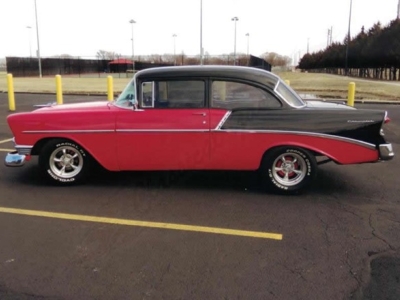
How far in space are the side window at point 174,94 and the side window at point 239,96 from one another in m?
0.19

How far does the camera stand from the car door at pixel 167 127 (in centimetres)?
517

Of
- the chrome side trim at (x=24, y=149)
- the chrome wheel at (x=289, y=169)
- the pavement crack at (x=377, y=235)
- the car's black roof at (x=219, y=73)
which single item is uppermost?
the car's black roof at (x=219, y=73)

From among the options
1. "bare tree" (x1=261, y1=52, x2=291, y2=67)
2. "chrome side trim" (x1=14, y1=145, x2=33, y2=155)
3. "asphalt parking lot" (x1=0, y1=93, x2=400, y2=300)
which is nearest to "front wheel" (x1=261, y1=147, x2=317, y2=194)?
"asphalt parking lot" (x1=0, y1=93, x2=400, y2=300)

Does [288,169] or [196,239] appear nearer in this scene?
[196,239]

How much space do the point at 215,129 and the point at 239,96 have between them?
53 centimetres

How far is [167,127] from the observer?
5.18 meters

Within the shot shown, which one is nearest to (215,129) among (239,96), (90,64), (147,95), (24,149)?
(239,96)

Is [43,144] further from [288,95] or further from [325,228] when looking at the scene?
[325,228]

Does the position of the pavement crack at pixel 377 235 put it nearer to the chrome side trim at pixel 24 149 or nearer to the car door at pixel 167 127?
the car door at pixel 167 127

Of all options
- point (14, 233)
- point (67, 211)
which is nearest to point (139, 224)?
point (67, 211)

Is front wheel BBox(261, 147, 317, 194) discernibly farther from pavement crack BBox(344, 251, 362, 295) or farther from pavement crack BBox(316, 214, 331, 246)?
pavement crack BBox(344, 251, 362, 295)

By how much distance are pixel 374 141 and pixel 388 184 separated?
999 mm

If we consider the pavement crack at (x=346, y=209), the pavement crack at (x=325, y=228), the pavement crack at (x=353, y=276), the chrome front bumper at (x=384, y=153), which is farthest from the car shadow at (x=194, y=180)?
the pavement crack at (x=353, y=276)

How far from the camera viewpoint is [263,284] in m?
3.15
